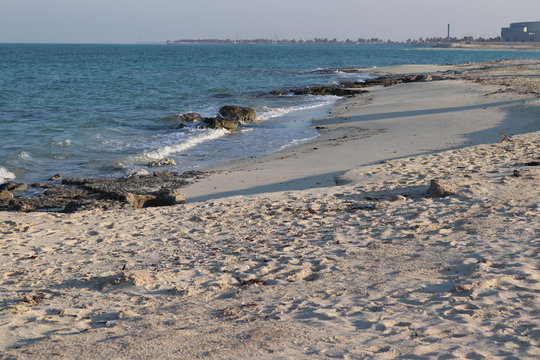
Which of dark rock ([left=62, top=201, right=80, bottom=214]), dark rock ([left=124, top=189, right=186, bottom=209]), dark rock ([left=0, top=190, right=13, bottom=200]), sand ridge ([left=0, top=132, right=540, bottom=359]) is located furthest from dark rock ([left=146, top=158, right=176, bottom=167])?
sand ridge ([left=0, top=132, right=540, bottom=359])

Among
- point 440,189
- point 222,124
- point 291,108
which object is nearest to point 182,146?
point 222,124

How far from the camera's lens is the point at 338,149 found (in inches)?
549

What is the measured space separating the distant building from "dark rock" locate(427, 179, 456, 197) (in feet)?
569

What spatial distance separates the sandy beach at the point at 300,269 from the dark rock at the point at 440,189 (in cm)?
2

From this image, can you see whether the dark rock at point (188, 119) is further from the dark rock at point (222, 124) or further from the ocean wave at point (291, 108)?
the ocean wave at point (291, 108)

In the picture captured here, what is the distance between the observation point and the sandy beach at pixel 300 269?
14.0ft

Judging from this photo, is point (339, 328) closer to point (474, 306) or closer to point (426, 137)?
point (474, 306)

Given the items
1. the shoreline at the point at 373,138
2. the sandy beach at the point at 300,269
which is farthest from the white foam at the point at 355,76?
the sandy beach at the point at 300,269

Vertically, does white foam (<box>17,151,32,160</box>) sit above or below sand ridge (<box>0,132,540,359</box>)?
above

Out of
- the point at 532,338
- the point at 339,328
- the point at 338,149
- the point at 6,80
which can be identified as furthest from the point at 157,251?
the point at 6,80

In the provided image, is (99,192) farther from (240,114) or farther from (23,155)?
(240,114)

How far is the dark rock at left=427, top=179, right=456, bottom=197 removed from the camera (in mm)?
8180

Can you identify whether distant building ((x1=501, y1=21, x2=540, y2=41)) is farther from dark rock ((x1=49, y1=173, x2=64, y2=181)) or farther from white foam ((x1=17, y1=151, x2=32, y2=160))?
dark rock ((x1=49, y1=173, x2=64, y2=181))

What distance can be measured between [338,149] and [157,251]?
789cm
